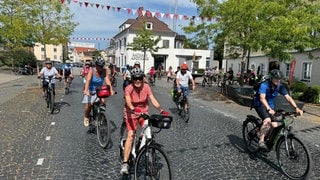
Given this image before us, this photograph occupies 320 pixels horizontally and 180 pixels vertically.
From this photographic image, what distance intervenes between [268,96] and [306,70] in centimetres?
1830

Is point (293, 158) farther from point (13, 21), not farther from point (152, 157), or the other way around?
point (13, 21)

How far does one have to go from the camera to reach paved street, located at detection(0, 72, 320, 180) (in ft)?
16.7

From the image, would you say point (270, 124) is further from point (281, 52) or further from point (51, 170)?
point (281, 52)

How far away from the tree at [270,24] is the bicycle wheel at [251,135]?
675cm

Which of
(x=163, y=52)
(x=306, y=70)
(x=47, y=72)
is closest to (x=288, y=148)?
(x=47, y=72)

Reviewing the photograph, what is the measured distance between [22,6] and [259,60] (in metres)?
21.3

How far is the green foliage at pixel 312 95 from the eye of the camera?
15.5 m

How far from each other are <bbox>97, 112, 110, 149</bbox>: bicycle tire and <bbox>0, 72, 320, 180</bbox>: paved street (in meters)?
0.13

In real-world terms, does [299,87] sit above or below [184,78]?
below

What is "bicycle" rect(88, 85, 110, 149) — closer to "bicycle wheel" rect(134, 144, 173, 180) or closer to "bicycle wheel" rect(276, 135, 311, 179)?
"bicycle wheel" rect(134, 144, 173, 180)

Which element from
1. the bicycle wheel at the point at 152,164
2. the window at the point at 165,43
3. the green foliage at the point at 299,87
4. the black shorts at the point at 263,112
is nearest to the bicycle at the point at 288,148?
the black shorts at the point at 263,112

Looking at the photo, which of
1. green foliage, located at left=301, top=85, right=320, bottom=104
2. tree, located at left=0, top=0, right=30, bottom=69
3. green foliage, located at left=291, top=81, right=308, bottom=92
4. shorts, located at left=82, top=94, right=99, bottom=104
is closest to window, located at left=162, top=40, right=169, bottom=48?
tree, located at left=0, top=0, right=30, bottom=69

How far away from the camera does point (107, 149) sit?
6.25 m

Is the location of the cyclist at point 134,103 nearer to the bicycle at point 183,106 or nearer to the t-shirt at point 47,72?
the bicycle at point 183,106
